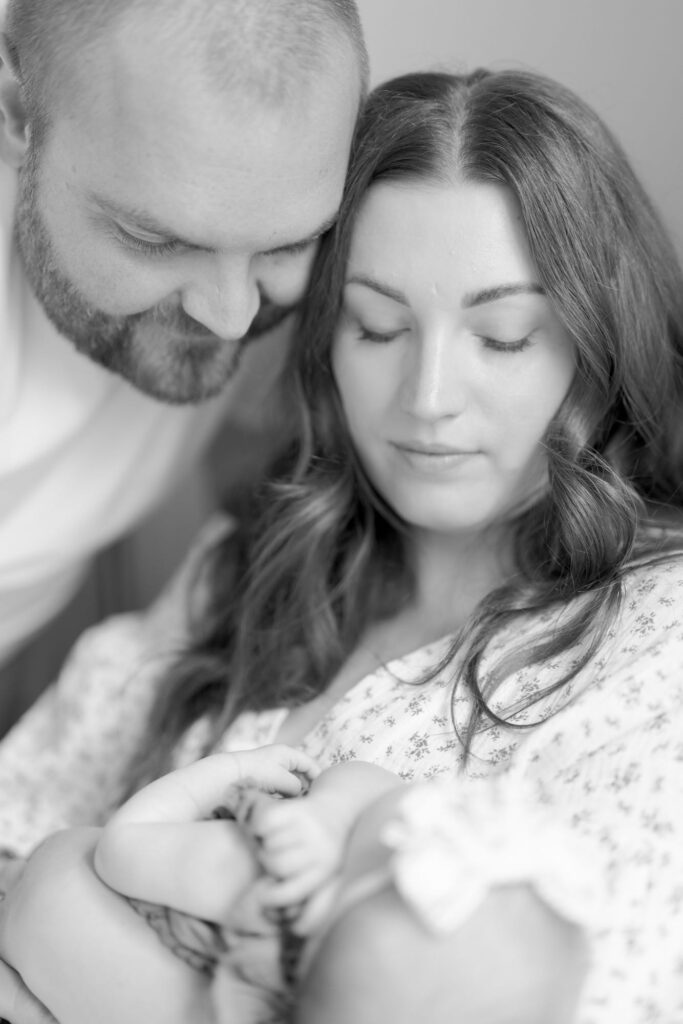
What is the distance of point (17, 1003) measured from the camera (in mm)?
1404

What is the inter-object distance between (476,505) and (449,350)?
0.24m

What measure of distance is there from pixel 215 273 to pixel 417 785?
758 millimetres

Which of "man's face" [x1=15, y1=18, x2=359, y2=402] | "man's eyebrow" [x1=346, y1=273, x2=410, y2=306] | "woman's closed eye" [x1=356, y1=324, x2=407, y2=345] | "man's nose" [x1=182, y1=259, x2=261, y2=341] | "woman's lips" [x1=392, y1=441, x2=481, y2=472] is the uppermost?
"man's face" [x1=15, y1=18, x2=359, y2=402]

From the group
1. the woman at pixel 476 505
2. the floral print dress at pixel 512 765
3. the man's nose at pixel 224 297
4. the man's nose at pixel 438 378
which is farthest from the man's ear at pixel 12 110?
the floral print dress at pixel 512 765

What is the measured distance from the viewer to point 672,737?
1338mm

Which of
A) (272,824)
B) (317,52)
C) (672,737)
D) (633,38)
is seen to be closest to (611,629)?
(672,737)

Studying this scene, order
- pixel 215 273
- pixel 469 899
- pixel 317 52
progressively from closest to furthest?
pixel 469 899 → pixel 317 52 → pixel 215 273

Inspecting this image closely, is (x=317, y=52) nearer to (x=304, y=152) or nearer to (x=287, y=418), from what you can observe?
(x=304, y=152)

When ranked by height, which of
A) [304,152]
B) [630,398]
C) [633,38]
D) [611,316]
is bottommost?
[630,398]

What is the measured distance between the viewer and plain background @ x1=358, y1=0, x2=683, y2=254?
1.93 meters

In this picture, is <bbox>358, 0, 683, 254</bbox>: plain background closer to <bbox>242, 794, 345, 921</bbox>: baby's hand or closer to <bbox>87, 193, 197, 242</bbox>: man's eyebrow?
<bbox>87, 193, 197, 242</bbox>: man's eyebrow

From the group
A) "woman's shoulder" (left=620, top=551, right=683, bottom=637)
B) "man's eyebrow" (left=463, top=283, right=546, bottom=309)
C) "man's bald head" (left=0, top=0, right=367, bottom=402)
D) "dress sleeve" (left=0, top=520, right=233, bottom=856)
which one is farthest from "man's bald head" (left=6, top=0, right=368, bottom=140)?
"dress sleeve" (left=0, top=520, right=233, bottom=856)

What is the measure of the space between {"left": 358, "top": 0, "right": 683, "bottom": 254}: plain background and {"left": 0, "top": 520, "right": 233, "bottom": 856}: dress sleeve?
1030 millimetres

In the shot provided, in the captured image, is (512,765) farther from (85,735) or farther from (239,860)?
(85,735)
